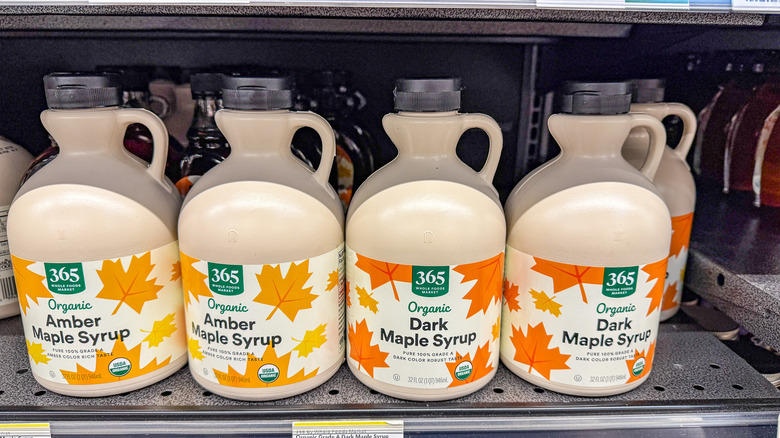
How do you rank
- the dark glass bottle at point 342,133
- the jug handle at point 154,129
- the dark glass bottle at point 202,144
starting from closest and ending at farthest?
the jug handle at point 154,129 → the dark glass bottle at point 202,144 → the dark glass bottle at point 342,133

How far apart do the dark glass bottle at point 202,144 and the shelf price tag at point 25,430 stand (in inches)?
14.7

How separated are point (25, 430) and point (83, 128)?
395 mm

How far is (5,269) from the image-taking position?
0.96 meters

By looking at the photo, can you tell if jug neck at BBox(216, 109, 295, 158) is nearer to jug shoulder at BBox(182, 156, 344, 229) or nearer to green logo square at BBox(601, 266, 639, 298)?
jug shoulder at BBox(182, 156, 344, 229)

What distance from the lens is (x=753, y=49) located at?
117 centimetres

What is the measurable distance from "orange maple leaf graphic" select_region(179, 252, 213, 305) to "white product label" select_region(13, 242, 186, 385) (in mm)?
37

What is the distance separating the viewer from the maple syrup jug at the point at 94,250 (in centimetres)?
73

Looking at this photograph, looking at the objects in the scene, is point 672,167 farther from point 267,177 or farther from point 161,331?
Answer: point 161,331

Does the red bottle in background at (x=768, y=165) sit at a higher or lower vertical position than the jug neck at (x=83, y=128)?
lower

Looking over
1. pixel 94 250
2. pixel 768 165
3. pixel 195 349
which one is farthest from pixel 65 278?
pixel 768 165

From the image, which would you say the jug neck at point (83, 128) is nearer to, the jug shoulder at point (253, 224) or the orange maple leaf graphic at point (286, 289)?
the jug shoulder at point (253, 224)

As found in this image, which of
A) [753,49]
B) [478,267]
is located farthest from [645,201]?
[753,49]

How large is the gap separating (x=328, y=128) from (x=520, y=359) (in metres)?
0.43

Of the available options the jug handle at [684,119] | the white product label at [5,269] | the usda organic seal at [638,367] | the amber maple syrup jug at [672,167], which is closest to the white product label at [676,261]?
the amber maple syrup jug at [672,167]
